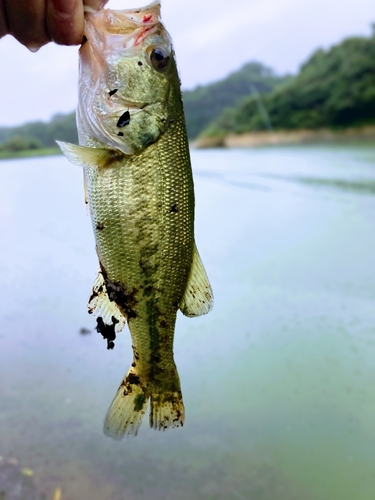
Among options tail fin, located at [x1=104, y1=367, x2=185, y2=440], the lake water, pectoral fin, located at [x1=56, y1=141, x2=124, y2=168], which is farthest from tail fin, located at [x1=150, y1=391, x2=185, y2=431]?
the lake water

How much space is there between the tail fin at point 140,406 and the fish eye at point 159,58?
0.93 m

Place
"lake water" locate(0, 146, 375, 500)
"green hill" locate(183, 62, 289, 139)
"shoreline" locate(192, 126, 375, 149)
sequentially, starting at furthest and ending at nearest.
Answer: "green hill" locate(183, 62, 289, 139) < "shoreline" locate(192, 126, 375, 149) < "lake water" locate(0, 146, 375, 500)

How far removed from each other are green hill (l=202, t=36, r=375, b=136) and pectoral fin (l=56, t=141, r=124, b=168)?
3766 centimetres

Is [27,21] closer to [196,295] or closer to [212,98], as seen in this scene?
[196,295]

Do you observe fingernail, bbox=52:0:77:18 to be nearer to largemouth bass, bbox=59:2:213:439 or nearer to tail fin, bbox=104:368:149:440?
largemouth bass, bbox=59:2:213:439

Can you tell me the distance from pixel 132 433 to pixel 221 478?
8.26 ft

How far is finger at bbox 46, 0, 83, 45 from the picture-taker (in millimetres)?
1272

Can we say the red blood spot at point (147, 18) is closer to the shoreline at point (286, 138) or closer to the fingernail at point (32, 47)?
the fingernail at point (32, 47)

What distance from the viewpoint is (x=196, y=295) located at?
1.48m

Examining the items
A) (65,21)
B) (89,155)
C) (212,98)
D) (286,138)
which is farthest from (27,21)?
(212,98)

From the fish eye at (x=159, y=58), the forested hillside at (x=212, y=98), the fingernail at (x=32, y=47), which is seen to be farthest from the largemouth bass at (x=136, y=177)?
the forested hillside at (x=212, y=98)

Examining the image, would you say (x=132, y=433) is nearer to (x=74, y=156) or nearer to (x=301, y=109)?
(x=74, y=156)

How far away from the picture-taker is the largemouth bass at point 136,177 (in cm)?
133

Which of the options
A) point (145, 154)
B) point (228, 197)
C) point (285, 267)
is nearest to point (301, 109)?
point (228, 197)
